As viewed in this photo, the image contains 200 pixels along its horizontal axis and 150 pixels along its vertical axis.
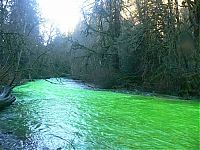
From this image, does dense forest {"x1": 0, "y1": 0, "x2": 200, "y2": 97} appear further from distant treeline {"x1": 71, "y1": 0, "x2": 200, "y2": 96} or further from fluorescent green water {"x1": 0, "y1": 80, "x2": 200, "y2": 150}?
fluorescent green water {"x1": 0, "y1": 80, "x2": 200, "y2": 150}

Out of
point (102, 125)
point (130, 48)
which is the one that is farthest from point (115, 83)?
point (102, 125)

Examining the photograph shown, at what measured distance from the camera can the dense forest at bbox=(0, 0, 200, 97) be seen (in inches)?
462

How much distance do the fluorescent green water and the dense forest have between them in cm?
139

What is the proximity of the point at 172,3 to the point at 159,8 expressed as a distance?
0.53m

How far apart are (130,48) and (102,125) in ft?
32.1

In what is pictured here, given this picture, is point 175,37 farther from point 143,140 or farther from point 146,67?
point 143,140

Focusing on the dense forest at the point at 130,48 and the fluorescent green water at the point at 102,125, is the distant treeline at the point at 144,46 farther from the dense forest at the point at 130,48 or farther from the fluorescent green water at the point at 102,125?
the fluorescent green water at the point at 102,125

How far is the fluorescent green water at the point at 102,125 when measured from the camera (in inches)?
219

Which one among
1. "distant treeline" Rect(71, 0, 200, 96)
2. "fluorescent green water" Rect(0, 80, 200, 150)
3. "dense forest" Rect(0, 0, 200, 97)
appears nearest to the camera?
"fluorescent green water" Rect(0, 80, 200, 150)

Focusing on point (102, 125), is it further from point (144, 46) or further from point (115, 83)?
point (115, 83)

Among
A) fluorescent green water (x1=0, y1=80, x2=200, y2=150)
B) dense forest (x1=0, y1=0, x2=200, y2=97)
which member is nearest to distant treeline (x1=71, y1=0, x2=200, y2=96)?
dense forest (x1=0, y1=0, x2=200, y2=97)

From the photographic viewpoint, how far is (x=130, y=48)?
16.5 metres

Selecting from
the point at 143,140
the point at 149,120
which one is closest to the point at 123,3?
the point at 149,120

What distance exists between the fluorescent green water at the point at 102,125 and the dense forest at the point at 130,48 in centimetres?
139
